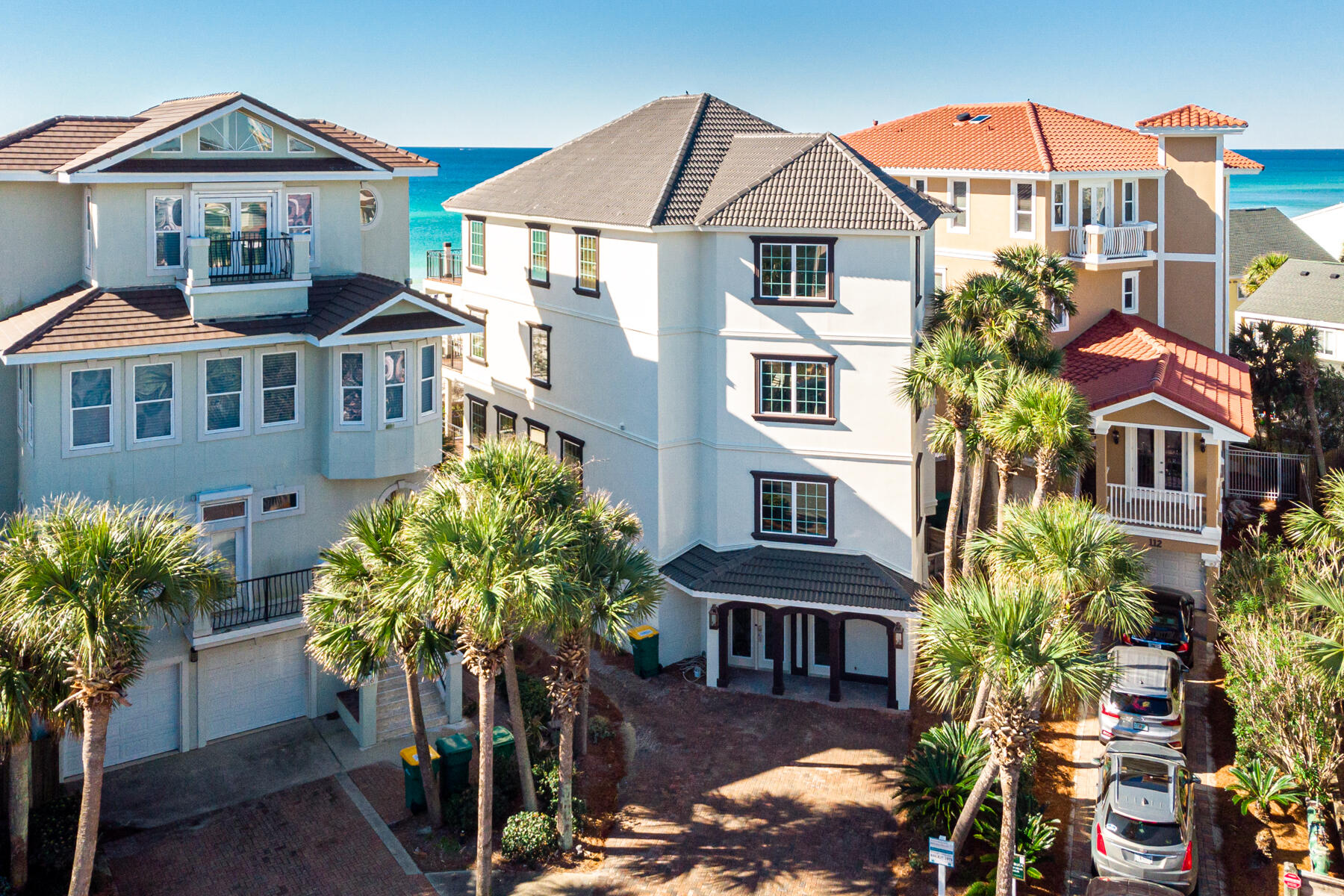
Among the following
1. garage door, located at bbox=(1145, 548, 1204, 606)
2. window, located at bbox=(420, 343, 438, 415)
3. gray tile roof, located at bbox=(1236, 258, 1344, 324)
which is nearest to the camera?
window, located at bbox=(420, 343, 438, 415)

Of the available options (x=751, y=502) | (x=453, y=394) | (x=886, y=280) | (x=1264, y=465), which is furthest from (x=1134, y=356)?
(x=453, y=394)

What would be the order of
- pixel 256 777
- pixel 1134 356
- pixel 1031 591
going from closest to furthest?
pixel 1031 591
pixel 256 777
pixel 1134 356

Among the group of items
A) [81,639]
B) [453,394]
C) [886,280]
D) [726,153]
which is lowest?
[81,639]

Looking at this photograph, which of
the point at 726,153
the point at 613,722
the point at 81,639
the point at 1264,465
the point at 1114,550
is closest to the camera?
the point at 81,639

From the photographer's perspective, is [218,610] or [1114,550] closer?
[1114,550]

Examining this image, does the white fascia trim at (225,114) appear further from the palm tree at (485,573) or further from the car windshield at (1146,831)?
the car windshield at (1146,831)

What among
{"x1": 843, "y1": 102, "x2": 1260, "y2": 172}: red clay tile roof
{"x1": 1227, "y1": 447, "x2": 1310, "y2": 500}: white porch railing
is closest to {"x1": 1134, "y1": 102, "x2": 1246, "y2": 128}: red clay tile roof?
{"x1": 843, "y1": 102, "x2": 1260, "y2": 172}: red clay tile roof

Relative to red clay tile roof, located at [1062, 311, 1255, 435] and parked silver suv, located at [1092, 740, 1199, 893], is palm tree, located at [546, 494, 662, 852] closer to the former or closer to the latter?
parked silver suv, located at [1092, 740, 1199, 893]

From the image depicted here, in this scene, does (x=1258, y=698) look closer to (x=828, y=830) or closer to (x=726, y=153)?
(x=828, y=830)
